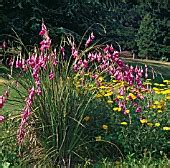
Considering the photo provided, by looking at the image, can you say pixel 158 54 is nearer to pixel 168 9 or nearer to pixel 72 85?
pixel 168 9

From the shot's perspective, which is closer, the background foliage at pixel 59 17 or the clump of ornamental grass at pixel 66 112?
the clump of ornamental grass at pixel 66 112

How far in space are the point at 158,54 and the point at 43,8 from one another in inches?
972

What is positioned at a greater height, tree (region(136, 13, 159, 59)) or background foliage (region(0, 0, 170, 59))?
background foliage (region(0, 0, 170, 59))

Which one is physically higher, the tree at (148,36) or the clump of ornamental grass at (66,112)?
the clump of ornamental grass at (66,112)

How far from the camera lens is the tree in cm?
3760

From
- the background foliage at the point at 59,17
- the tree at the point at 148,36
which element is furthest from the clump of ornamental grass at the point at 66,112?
the tree at the point at 148,36

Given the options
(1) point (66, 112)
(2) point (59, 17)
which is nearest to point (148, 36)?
(2) point (59, 17)

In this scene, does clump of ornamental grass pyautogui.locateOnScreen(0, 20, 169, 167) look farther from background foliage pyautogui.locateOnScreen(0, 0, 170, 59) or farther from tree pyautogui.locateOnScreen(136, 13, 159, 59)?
tree pyautogui.locateOnScreen(136, 13, 159, 59)

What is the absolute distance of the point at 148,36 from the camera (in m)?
37.8

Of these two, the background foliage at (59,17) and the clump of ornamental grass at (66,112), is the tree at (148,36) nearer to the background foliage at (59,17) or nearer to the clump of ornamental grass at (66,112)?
the background foliage at (59,17)

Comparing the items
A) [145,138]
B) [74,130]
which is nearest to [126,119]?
[145,138]

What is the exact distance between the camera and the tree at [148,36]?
37.6 m

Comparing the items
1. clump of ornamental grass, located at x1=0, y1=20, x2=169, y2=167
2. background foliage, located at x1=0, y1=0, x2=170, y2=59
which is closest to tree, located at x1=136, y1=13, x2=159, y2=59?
background foliage, located at x1=0, y1=0, x2=170, y2=59

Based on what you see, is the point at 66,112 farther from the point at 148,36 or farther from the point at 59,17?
the point at 148,36
